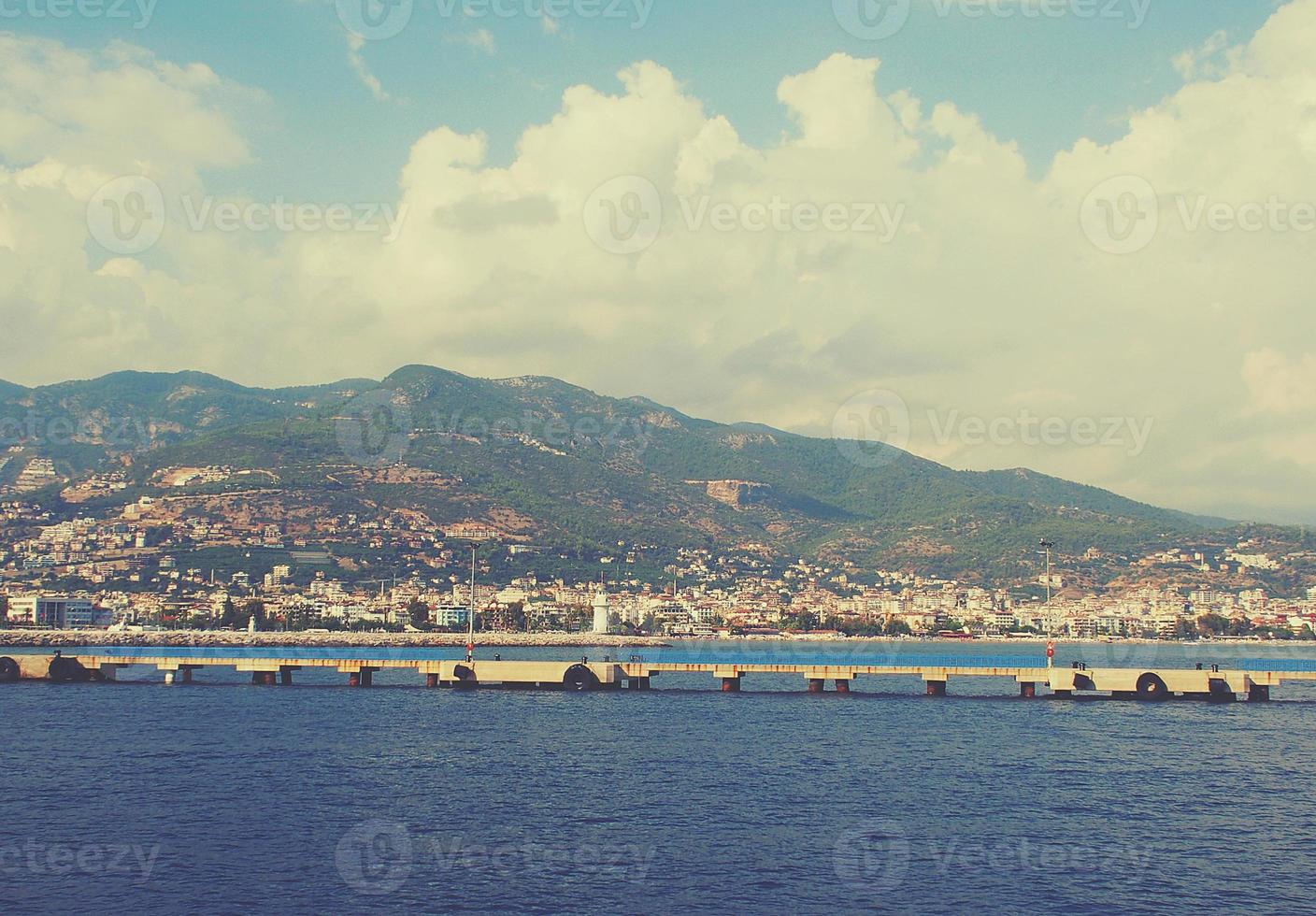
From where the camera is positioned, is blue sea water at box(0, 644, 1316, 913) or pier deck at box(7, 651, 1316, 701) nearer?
blue sea water at box(0, 644, 1316, 913)

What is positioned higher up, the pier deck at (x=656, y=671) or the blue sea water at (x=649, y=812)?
the pier deck at (x=656, y=671)

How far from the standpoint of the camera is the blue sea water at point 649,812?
3306 centimetres

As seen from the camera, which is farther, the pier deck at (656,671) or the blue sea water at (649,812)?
the pier deck at (656,671)

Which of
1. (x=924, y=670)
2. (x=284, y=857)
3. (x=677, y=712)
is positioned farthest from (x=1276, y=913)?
(x=924, y=670)

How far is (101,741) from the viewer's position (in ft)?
209

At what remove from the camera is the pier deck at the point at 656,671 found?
311 feet

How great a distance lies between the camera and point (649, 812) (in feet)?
145

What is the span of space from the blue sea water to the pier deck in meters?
14.6

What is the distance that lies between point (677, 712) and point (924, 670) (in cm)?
2778

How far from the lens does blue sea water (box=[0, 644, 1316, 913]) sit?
33062mm

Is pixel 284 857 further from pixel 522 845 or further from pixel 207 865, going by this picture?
pixel 522 845

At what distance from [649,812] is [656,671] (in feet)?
191

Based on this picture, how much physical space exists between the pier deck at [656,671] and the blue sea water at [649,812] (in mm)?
14560

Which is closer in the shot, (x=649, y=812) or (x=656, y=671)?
(x=649, y=812)
